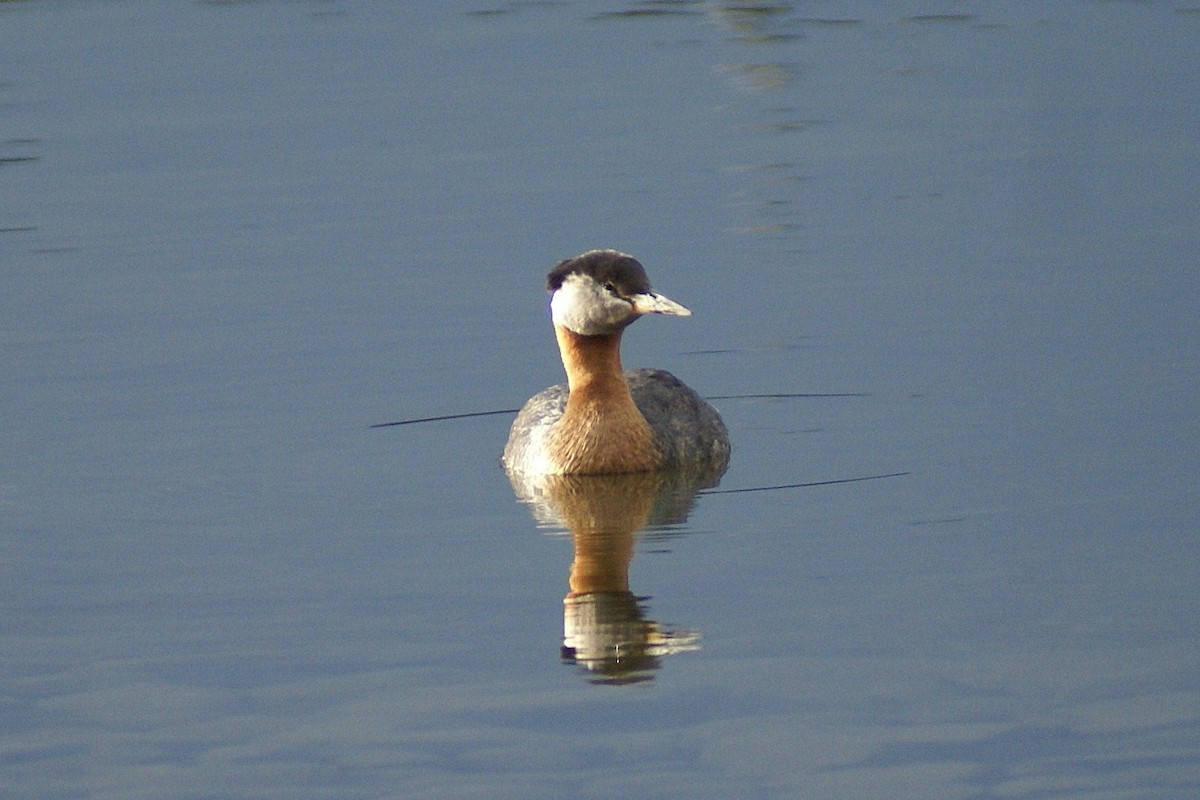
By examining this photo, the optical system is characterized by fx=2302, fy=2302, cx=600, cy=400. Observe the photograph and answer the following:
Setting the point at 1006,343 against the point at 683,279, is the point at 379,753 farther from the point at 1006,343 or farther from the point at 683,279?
the point at 683,279

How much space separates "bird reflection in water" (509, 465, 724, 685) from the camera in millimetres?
8852

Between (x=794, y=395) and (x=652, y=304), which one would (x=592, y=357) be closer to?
(x=652, y=304)

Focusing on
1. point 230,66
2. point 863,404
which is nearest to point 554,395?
point 863,404

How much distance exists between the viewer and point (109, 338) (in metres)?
14.5

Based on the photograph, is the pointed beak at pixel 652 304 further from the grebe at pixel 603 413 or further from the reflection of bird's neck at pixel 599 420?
the reflection of bird's neck at pixel 599 420

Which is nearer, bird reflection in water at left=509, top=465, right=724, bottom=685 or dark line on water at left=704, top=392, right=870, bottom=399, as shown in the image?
bird reflection in water at left=509, top=465, right=724, bottom=685

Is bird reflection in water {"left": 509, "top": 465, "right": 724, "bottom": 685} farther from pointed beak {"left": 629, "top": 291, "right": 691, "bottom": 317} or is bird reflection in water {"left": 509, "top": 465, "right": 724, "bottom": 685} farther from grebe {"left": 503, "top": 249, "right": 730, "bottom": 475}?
pointed beak {"left": 629, "top": 291, "right": 691, "bottom": 317}

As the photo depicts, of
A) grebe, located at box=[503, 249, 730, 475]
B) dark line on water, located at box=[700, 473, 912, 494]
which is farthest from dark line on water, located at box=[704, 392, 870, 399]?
dark line on water, located at box=[700, 473, 912, 494]

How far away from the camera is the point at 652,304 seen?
11.6 metres

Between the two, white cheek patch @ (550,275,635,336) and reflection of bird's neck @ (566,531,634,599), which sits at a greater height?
white cheek patch @ (550,275,635,336)

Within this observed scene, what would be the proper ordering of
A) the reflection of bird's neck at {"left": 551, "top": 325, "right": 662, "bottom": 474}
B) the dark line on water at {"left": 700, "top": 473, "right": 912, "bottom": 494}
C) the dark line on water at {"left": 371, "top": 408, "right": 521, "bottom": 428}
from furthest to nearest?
the dark line on water at {"left": 371, "top": 408, "right": 521, "bottom": 428} → the reflection of bird's neck at {"left": 551, "top": 325, "right": 662, "bottom": 474} → the dark line on water at {"left": 700, "top": 473, "right": 912, "bottom": 494}

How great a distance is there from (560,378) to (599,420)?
6.22 feet

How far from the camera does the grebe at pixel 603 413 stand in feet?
38.7

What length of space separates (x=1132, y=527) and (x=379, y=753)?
382 centimetres
